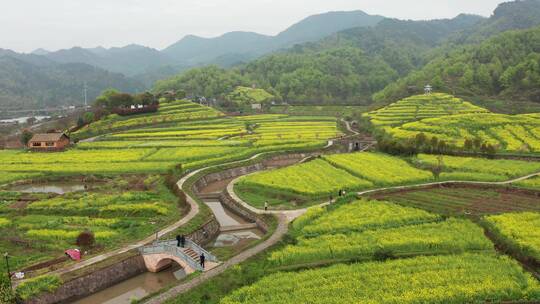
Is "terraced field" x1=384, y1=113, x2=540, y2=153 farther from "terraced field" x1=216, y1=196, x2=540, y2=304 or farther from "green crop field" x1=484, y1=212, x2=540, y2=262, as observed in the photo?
"terraced field" x1=216, y1=196, x2=540, y2=304

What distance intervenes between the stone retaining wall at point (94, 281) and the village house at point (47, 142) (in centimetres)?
4130

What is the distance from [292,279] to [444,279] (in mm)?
7021

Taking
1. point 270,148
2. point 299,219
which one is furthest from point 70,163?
point 299,219

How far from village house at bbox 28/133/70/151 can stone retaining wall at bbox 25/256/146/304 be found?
41305mm

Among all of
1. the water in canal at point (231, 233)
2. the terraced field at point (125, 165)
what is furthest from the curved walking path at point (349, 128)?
the water in canal at point (231, 233)

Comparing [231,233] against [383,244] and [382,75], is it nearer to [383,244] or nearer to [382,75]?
[383,244]

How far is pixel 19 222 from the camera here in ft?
99.3

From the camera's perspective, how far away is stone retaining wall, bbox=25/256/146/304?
21014 mm

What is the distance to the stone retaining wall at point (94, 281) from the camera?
68.9 ft

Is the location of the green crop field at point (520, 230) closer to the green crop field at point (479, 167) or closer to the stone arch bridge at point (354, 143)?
the green crop field at point (479, 167)

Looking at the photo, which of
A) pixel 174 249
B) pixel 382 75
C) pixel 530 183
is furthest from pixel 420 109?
pixel 382 75

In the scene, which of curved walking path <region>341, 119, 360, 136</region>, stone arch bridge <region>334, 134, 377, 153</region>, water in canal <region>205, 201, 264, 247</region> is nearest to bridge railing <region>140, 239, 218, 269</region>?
water in canal <region>205, 201, 264, 247</region>

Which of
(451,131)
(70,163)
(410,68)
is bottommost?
(70,163)

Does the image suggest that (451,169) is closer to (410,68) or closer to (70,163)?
(70,163)
